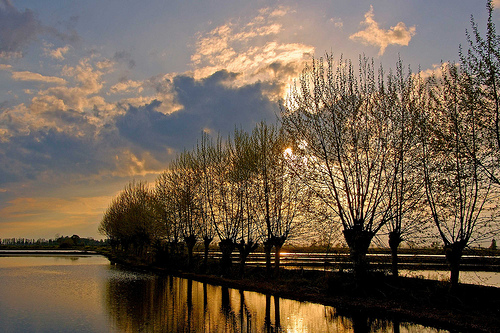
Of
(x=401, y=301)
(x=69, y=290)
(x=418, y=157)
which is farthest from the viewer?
(x=69, y=290)

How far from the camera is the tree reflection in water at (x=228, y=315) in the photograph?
13.1 m

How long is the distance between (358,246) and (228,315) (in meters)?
8.04

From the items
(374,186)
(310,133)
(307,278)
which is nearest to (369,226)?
(374,186)

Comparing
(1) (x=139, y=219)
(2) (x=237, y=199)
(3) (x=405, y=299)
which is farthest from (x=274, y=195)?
(1) (x=139, y=219)

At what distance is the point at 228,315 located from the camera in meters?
15.4

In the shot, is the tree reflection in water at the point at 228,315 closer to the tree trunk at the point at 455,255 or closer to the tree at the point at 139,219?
the tree trunk at the point at 455,255

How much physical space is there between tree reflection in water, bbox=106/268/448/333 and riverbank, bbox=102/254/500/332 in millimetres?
966

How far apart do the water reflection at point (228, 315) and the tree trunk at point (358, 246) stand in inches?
117

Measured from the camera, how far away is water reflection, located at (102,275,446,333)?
13.1 metres

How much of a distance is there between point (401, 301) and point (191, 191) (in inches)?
1024

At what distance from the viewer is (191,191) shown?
131 feet

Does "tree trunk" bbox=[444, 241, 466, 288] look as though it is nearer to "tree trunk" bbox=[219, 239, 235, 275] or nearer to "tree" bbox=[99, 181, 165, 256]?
"tree trunk" bbox=[219, 239, 235, 275]

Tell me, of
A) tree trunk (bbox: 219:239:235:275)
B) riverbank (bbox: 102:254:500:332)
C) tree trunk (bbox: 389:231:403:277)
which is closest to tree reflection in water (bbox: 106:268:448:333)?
riverbank (bbox: 102:254:500:332)

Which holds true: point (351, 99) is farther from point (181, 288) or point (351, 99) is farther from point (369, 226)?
point (181, 288)
